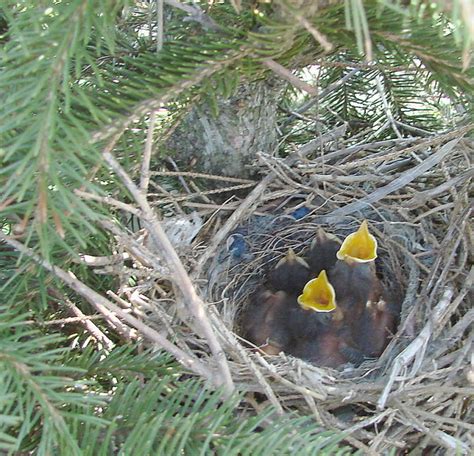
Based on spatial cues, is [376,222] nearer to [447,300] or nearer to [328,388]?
[447,300]

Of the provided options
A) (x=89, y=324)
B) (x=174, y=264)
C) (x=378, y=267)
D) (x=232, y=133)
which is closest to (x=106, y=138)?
(x=174, y=264)

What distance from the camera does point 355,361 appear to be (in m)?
1.07

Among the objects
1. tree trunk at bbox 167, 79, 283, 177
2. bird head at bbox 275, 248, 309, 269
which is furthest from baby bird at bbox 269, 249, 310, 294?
tree trunk at bbox 167, 79, 283, 177

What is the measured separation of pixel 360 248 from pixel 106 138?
0.71 metres

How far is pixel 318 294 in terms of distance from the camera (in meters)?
1.12

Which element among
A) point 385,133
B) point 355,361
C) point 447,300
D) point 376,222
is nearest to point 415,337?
point 447,300

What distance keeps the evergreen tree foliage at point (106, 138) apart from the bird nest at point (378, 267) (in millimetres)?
93

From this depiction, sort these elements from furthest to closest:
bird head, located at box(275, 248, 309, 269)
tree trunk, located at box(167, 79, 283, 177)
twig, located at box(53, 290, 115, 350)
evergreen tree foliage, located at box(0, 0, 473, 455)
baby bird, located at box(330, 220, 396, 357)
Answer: bird head, located at box(275, 248, 309, 269)
baby bird, located at box(330, 220, 396, 357)
tree trunk, located at box(167, 79, 283, 177)
twig, located at box(53, 290, 115, 350)
evergreen tree foliage, located at box(0, 0, 473, 455)

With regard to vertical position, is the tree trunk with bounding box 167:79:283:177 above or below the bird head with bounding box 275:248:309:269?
above

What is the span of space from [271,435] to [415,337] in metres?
0.47

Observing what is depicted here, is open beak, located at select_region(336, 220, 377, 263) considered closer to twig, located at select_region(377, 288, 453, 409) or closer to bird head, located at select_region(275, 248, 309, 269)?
bird head, located at select_region(275, 248, 309, 269)

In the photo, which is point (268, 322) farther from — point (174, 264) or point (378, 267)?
point (174, 264)

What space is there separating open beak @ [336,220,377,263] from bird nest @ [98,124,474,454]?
0.17 feet

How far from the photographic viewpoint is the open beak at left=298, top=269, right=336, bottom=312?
1096 mm
